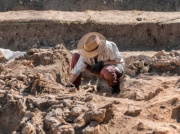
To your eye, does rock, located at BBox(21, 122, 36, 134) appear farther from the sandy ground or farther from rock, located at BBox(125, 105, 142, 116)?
the sandy ground

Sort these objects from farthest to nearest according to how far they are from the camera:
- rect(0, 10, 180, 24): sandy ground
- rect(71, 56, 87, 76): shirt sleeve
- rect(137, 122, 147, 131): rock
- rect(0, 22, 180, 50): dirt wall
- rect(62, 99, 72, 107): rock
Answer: rect(0, 10, 180, 24): sandy ground → rect(0, 22, 180, 50): dirt wall → rect(71, 56, 87, 76): shirt sleeve → rect(62, 99, 72, 107): rock → rect(137, 122, 147, 131): rock

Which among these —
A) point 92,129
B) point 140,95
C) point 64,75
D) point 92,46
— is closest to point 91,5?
point 64,75

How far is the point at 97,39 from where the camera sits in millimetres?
7277

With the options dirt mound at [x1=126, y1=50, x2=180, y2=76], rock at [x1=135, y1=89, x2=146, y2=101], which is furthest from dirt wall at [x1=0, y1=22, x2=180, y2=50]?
rock at [x1=135, y1=89, x2=146, y2=101]

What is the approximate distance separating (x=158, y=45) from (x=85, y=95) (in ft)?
17.4

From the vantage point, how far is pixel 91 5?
45.9 feet

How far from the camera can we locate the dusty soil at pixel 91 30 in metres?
11.0

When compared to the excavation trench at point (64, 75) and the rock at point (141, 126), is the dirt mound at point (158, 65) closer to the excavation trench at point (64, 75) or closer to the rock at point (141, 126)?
the excavation trench at point (64, 75)

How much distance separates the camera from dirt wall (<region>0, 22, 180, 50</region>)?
36.0ft

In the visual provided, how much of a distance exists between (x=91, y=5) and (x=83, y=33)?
2.98 metres

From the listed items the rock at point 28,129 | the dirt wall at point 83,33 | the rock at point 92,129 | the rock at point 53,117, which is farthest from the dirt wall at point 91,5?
the rock at point 92,129

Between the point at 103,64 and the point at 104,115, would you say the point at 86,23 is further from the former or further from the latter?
the point at 104,115

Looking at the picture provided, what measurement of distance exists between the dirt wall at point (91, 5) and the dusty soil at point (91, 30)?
97.2 inches

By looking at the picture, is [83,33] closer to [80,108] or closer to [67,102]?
[67,102]
